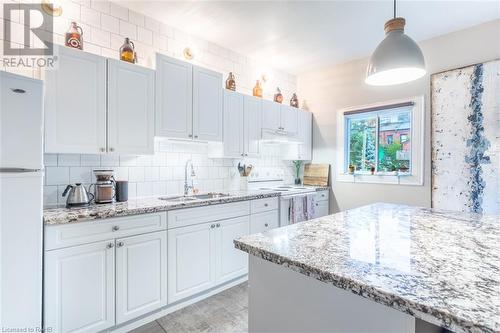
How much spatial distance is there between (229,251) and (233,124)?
4.80ft

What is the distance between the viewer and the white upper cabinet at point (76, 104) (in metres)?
1.85

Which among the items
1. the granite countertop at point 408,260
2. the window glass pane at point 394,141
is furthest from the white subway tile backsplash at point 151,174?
the window glass pane at point 394,141

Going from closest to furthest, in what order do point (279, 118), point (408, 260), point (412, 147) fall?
point (408, 260) → point (412, 147) → point (279, 118)

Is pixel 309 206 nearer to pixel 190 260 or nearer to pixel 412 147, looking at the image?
pixel 412 147

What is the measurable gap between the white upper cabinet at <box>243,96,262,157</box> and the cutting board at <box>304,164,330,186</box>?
1.27 m

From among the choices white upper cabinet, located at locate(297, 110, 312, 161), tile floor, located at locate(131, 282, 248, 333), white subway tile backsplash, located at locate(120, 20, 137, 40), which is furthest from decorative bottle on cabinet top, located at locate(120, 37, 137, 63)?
white upper cabinet, located at locate(297, 110, 312, 161)

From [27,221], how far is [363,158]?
3774mm

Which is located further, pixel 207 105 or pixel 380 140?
pixel 380 140

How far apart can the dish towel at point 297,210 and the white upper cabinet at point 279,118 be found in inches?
40.6

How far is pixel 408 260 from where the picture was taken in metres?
0.91

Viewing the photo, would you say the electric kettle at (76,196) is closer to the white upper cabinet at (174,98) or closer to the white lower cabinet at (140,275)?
the white lower cabinet at (140,275)

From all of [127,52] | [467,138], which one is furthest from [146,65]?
[467,138]

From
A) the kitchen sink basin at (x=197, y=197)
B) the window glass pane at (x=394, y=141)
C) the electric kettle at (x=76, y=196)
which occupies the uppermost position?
the window glass pane at (x=394, y=141)

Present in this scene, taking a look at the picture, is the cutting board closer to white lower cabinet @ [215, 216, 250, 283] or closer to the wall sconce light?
white lower cabinet @ [215, 216, 250, 283]
